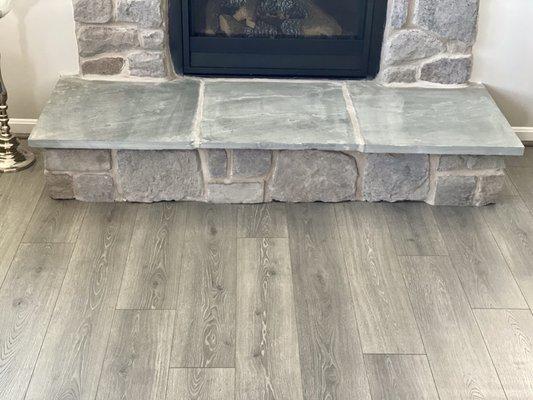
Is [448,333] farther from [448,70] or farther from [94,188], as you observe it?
[94,188]

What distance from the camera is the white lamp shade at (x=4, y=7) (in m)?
2.68

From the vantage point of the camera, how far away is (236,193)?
9.10ft

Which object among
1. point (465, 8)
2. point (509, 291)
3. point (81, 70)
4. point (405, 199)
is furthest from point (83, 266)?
point (465, 8)

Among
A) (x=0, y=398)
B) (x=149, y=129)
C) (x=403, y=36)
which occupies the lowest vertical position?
(x=0, y=398)

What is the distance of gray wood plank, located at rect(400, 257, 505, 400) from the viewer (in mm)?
2062

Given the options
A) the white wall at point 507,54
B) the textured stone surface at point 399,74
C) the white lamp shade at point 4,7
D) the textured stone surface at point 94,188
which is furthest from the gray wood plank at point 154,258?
the white wall at point 507,54

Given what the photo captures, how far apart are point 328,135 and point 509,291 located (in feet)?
2.69

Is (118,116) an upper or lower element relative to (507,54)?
lower

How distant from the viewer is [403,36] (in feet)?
9.55

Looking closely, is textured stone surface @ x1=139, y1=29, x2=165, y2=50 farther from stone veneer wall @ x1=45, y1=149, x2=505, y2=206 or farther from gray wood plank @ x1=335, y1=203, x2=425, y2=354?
gray wood plank @ x1=335, y1=203, x2=425, y2=354

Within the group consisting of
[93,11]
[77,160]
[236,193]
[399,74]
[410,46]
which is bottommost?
[236,193]

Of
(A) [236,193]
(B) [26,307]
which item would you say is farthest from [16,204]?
(A) [236,193]

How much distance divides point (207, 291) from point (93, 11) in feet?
4.00

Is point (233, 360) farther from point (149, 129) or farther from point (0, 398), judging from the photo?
point (149, 129)
